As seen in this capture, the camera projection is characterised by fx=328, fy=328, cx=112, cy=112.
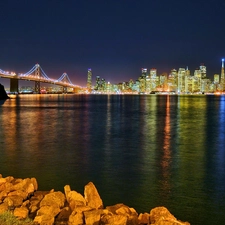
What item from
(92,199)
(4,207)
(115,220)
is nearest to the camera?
(115,220)

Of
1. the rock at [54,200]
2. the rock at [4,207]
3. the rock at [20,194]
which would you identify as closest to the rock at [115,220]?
the rock at [54,200]

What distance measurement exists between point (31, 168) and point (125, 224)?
254 inches

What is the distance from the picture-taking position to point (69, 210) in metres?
6.06

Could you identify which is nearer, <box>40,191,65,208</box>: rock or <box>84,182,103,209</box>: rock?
<box>40,191,65,208</box>: rock

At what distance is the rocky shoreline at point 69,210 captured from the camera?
5488 mm

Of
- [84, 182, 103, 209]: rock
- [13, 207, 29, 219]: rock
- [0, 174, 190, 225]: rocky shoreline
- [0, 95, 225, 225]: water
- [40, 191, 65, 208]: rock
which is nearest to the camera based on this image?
[0, 174, 190, 225]: rocky shoreline

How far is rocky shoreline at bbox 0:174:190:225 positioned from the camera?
549 cm

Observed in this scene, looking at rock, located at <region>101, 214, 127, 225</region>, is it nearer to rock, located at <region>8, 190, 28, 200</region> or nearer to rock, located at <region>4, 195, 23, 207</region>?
rock, located at <region>4, 195, 23, 207</region>

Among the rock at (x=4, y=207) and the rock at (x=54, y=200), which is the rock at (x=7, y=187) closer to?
the rock at (x=4, y=207)

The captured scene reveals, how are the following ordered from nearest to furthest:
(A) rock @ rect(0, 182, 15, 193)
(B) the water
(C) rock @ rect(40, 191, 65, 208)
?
1. (C) rock @ rect(40, 191, 65, 208)
2. (A) rock @ rect(0, 182, 15, 193)
3. (B) the water

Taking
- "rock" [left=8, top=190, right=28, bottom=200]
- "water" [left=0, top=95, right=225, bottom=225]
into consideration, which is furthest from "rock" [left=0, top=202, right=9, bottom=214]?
"water" [left=0, top=95, right=225, bottom=225]

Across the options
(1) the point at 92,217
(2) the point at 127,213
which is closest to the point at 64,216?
(1) the point at 92,217

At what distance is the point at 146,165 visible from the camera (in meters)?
11.8

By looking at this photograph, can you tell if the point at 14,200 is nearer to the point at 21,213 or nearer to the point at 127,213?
the point at 21,213
